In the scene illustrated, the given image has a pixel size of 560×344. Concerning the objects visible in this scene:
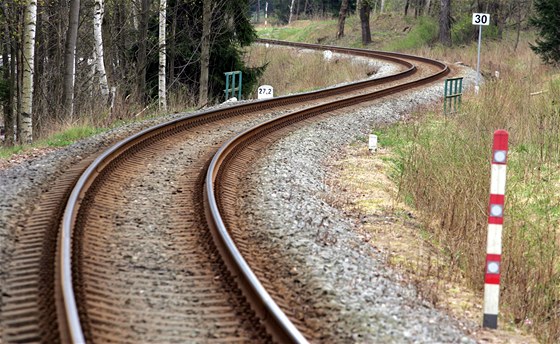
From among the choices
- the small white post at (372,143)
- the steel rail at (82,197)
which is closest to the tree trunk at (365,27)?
the steel rail at (82,197)

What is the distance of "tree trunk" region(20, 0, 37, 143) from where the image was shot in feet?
56.5

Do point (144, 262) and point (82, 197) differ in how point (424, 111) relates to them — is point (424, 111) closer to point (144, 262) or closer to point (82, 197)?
point (82, 197)

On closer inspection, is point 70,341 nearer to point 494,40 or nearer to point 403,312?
point 403,312

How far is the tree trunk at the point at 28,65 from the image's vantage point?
17219 millimetres

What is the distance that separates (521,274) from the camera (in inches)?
308

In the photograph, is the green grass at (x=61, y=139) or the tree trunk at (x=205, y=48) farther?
the tree trunk at (x=205, y=48)

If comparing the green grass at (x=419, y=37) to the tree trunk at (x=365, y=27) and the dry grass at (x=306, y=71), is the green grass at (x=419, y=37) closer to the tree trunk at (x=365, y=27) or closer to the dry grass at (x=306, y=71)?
Answer: the tree trunk at (x=365, y=27)

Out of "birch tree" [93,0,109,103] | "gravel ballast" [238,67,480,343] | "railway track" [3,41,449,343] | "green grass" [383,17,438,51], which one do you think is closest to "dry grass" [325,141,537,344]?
"gravel ballast" [238,67,480,343]

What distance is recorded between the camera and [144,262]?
7.18m

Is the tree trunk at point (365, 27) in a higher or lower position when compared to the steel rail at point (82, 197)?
higher

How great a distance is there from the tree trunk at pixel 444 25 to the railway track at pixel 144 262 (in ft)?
120

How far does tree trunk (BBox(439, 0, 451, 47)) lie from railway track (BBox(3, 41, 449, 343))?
3666 centimetres

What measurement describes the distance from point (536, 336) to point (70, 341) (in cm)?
397

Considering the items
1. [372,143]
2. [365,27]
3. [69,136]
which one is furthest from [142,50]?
[365,27]
